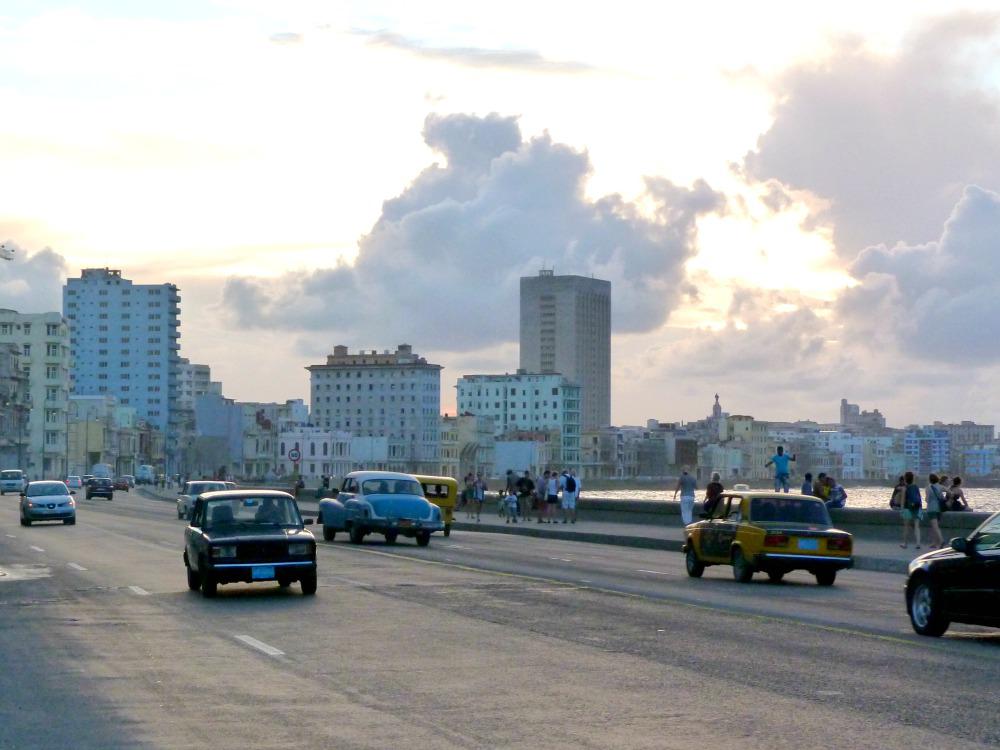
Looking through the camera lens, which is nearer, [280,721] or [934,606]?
[280,721]

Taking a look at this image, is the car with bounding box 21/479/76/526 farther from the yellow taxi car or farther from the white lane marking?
the white lane marking

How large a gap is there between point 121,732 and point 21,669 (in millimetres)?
4019

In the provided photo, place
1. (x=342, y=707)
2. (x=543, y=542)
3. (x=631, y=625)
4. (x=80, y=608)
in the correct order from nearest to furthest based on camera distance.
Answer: (x=342, y=707) < (x=631, y=625) < (x=80, y=608) < (x=543, y=542)

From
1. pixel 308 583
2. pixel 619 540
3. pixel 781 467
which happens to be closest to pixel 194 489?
pixel 619 540

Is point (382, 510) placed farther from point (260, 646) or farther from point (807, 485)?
point (260, 646)

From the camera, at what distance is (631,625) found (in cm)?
1875

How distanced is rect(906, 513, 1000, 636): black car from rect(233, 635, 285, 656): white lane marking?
6.85 metres

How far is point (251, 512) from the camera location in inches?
936

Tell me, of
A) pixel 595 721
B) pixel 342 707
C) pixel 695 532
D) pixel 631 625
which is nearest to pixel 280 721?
pixel 342 707

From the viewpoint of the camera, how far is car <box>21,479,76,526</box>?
176ft

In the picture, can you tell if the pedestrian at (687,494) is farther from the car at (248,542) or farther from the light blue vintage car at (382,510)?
the car at (248,542)

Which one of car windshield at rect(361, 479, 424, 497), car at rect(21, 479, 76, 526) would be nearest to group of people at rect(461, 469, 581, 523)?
car at rect(21, 479, 76, 526)

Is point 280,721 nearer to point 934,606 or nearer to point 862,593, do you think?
point 934,606

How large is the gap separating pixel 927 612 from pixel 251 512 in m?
10.1
